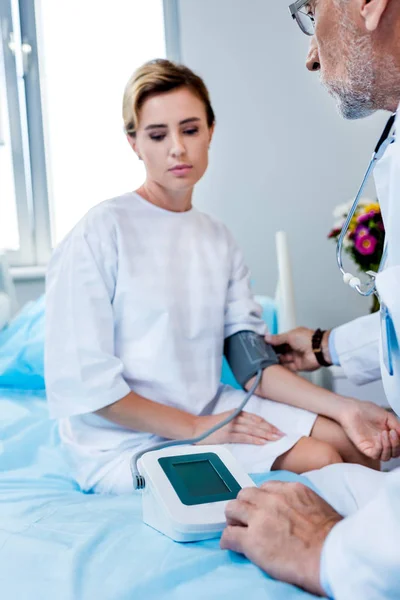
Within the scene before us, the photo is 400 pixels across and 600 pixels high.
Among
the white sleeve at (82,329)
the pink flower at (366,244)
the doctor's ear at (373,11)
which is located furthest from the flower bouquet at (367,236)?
the doctor's ear at (373,11)

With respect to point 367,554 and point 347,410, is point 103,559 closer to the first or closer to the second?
point 367,554

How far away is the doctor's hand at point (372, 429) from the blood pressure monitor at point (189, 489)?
1.42ft

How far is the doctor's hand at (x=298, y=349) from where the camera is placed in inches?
64.5

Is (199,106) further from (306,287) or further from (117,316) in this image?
(306,287)

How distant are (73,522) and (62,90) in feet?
7.32

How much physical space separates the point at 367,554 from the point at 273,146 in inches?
91.7

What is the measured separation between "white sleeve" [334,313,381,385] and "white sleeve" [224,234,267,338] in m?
0.20

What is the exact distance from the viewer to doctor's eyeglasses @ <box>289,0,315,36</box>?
104cm

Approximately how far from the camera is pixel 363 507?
75 centimetres

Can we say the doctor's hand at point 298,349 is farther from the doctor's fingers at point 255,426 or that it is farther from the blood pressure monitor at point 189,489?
the blood pressure monitor at point 189,489

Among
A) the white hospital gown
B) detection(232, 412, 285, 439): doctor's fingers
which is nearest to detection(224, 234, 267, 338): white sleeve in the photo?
Answer: the white hospital gown

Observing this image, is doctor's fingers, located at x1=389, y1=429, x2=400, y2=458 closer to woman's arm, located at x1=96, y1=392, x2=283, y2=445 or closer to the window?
woman's arm, located at x1=96, y1=392, x2=283, y2=445

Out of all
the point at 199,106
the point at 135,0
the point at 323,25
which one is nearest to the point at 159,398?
the point at 199,106

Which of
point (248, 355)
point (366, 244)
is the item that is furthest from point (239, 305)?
point (366, 244)
